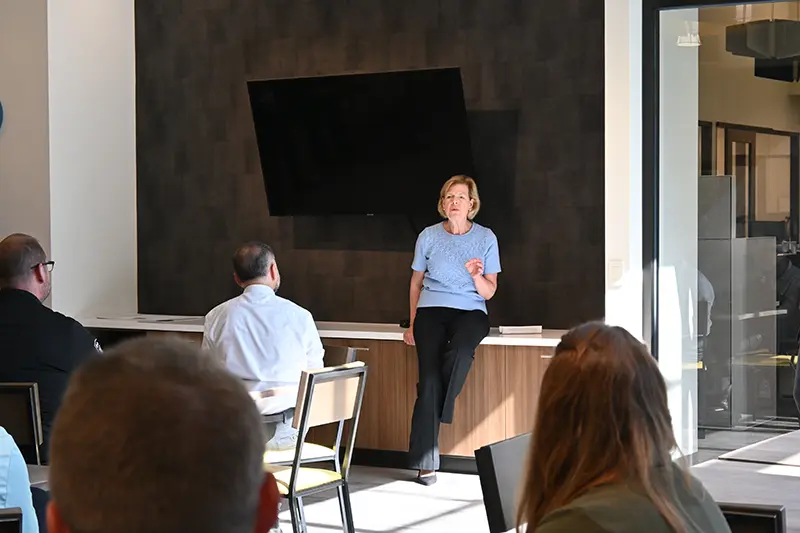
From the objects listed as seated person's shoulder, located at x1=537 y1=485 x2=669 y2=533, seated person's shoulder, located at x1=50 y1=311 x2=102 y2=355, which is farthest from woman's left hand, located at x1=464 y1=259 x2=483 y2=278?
seated person's shoulder, located at x1=537 y1=485 x2=669 y2=533

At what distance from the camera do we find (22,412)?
12.2 feet

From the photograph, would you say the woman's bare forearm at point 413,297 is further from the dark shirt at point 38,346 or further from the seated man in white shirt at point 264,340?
the dark shirt at point 38,346

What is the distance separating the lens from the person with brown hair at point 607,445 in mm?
1647

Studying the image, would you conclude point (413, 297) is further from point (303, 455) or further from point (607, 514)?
point (607, 514)

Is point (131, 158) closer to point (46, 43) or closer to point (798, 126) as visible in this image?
point (46, 43)

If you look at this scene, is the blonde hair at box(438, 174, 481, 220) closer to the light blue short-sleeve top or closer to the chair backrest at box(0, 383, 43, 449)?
the light blue short-sleeve top

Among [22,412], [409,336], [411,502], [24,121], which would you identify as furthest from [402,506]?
[24,121]

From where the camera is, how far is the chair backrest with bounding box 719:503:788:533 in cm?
212

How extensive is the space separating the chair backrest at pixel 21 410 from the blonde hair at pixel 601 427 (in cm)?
242

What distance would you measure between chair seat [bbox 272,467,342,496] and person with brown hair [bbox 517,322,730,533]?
2.54 m

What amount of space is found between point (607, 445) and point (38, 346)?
272cm

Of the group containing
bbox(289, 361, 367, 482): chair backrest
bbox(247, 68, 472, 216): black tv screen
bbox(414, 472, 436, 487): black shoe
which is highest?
bbox(247, 68, 472, 216): black tv screen

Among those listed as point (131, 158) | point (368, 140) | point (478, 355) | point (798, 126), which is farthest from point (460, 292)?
point (131, 158)

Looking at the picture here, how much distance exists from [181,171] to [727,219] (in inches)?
147
